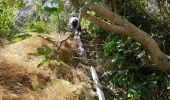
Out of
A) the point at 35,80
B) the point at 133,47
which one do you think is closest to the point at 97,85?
the point at 35,80

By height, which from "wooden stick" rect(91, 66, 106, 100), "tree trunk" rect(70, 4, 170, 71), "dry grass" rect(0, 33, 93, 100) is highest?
"tree trunk" rect(70, 4, 170, 71)

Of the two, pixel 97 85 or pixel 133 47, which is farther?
pixel 133 47

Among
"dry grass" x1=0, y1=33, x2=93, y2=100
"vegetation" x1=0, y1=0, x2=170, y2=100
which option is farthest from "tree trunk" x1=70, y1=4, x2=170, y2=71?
"dry grass" x1=0, y1=33, x2=93, y2=100

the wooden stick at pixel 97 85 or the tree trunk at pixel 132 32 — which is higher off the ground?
the tree trunk at pixel 132 32

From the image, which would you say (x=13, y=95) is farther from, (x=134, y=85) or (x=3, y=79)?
(x=134, y=85)

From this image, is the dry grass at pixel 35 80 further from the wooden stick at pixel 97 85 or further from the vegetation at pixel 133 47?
the vegetation at pixel 133 47

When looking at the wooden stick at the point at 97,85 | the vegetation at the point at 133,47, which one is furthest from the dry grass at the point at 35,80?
the vegetation at the point at 133,47

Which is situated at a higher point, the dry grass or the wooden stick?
the dry grass

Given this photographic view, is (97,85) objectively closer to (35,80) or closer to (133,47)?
(35,80)

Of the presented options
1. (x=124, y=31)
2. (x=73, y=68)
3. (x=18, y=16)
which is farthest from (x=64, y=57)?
(x=18, y=16)

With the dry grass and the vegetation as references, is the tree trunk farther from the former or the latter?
the dry grass

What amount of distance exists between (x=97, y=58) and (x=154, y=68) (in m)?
1.20

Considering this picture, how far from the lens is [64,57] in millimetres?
5523

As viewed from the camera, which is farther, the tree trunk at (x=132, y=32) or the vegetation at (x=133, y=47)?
the vegetation at (x=133, y=47)
